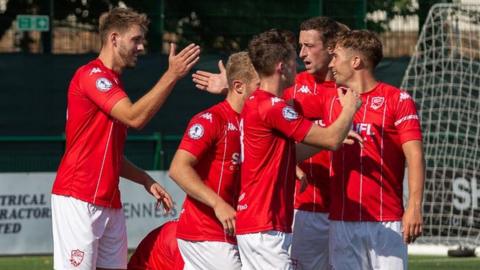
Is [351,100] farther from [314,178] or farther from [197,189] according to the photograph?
[314,178]

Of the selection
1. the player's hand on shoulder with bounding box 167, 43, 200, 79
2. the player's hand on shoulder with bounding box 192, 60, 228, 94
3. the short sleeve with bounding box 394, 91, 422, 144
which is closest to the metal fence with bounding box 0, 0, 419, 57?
the player's hand on shoulder with bounding box 192, 60, 228, 94

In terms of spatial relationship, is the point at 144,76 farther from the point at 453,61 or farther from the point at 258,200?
the point at 258,200

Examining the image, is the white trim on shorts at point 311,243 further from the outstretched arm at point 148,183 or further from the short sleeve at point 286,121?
the short sleeve at point 286,121

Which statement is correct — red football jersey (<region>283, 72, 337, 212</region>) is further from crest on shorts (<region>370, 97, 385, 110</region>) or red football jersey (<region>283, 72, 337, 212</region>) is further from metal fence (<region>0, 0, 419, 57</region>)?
metal fence (<region>0, 0, 419, 57</region>)

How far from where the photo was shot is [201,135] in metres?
7.61

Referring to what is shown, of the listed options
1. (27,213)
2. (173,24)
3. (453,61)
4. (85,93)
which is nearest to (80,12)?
(173,24)

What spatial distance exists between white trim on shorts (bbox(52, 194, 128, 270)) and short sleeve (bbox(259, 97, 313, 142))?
1.51 meters

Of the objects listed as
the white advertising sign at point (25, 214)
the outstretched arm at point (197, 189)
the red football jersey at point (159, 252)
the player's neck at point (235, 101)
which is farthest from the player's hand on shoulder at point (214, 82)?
the white advertising sign at point (25, 214)

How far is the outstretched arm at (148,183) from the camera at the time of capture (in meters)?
8.53

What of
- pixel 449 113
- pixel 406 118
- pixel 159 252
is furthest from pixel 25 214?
pixel 406 118

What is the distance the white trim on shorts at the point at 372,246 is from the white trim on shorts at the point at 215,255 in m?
0.72

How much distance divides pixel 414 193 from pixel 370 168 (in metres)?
0.38

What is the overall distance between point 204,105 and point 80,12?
2.22 m

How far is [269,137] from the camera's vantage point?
737 cm
